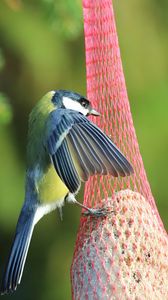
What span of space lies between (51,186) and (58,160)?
0.25 meters

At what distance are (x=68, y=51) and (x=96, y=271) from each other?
236 cm

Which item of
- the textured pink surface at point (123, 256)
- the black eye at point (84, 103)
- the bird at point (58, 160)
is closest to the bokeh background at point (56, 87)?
the bird at point (58, 160)

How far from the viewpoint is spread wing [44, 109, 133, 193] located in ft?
10.8

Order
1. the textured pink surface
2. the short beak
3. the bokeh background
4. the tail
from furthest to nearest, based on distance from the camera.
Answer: the bokeh background < the short beak < the tail < the textured pink surface

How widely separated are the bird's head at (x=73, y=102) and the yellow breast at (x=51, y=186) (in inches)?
11.4

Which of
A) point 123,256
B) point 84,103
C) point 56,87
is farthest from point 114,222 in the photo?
point 56,87

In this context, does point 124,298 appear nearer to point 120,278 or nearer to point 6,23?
point 120,278

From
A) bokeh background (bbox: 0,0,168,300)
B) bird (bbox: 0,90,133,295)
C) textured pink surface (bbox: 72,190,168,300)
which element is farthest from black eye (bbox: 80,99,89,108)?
bokeh background (bbox: 0,0,168,300)

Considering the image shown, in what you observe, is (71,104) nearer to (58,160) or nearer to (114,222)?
(58,160)

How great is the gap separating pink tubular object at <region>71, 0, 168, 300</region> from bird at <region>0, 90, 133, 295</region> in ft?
0.28

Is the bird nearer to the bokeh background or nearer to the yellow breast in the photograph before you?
the yellow breast

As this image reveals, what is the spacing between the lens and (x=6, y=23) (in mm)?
5004

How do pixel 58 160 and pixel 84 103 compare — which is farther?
pixel 84 103

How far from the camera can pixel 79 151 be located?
339cm
